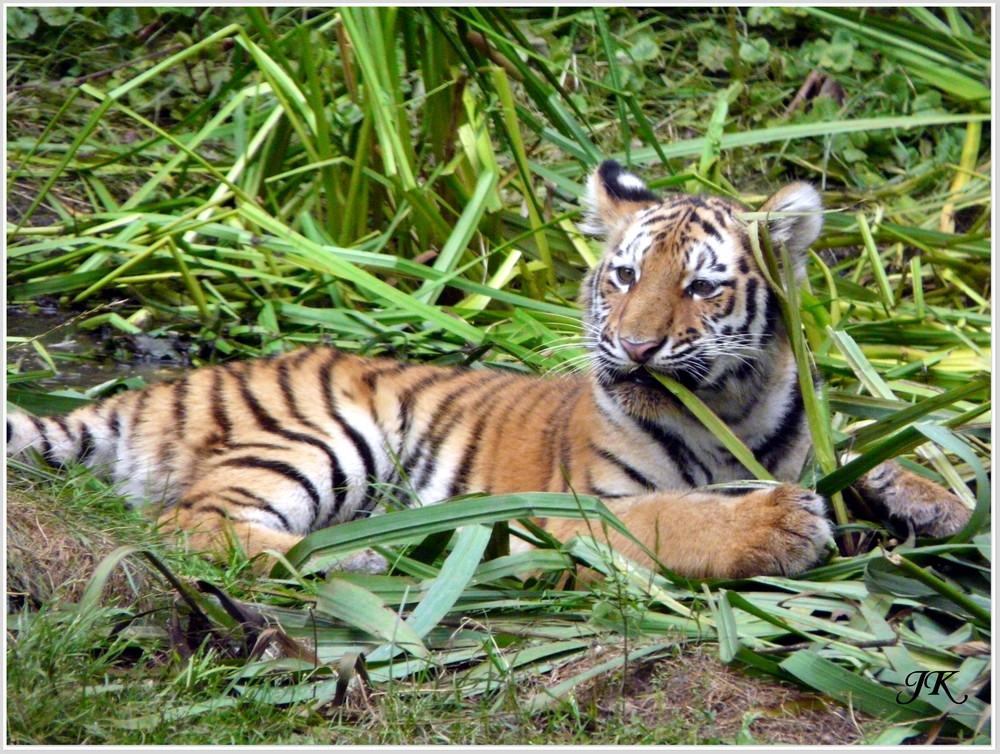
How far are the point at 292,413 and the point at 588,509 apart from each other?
167 centimetres

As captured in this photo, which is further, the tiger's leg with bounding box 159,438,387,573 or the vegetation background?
the tiger's leg with bounding box 159,438,387,573

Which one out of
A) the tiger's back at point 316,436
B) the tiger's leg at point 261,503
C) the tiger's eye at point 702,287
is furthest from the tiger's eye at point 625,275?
the tiger's leg at point 261,503

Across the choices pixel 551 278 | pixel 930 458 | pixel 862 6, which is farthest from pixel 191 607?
pixel 862 6

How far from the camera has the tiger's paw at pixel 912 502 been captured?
346 centimetres

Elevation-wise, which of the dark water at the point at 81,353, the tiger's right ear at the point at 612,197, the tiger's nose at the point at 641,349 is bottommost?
the dark water at the point at 81,353

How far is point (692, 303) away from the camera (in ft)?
11.5

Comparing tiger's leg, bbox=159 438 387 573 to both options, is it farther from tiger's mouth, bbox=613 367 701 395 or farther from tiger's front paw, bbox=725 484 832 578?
tiger's front paw, bbox=725 484 832 578

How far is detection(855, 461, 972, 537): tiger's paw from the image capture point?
3.46 metres

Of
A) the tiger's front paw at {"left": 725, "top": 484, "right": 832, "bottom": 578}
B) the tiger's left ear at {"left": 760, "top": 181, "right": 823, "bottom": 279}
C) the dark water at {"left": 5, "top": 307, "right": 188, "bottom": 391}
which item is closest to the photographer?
the tiger's front paw at {"left": 725, "top": 484, "right": 832, "bottom": 578}

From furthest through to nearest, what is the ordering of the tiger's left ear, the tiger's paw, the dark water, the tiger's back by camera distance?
the dark water < the tiger's back < the tiger's left ear < the tiger's paw

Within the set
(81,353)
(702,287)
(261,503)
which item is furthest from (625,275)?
(81,353)

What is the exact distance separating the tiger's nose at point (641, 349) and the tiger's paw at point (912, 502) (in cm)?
77

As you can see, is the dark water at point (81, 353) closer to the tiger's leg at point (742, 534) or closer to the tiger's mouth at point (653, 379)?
the tiger's mouth at point (653, 379)

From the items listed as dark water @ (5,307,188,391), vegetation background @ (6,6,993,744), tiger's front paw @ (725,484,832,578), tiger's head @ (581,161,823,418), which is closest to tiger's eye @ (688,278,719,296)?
tiger's head @ (581,161,823,418)
